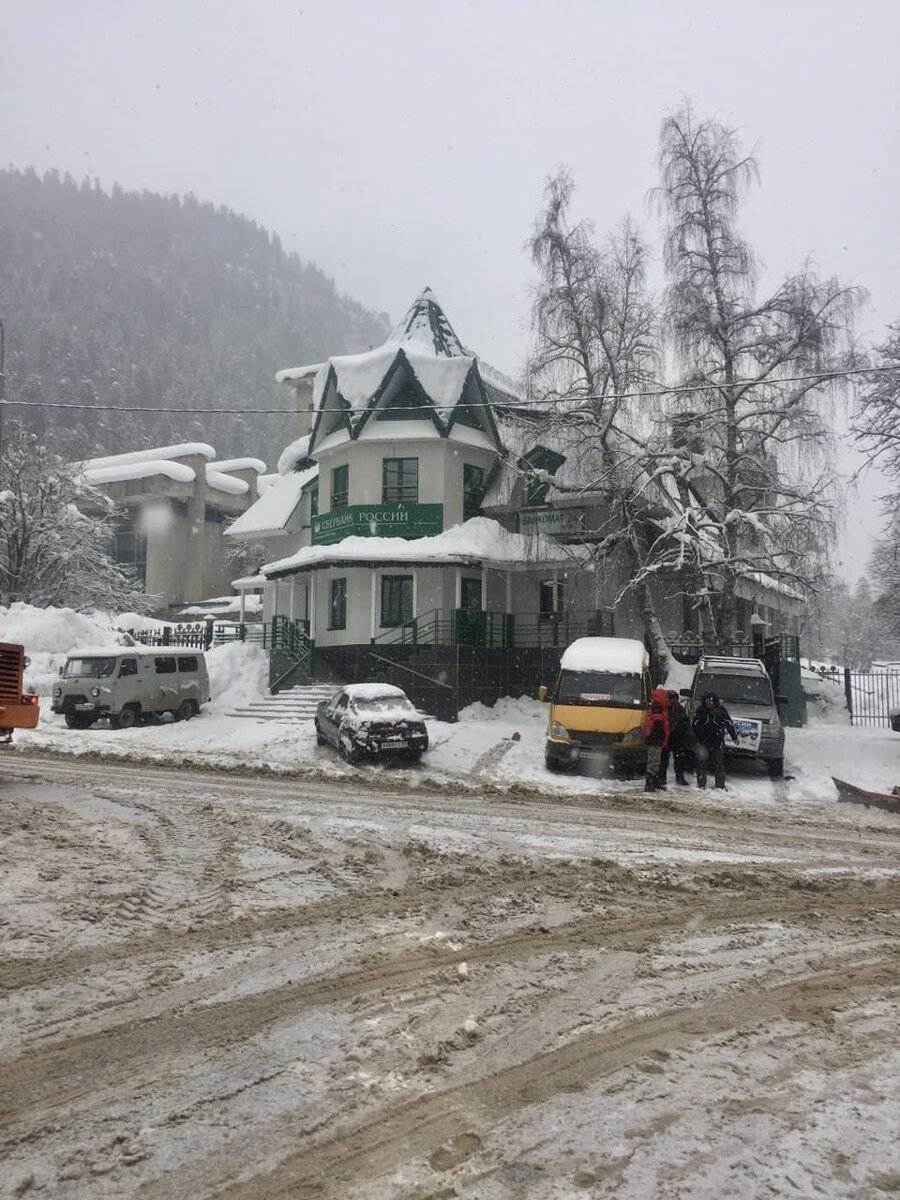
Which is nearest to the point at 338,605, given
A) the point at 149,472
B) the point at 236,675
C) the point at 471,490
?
the point at 236,675

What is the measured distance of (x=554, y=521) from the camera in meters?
25.7

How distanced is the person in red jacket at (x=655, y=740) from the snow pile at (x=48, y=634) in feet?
70.0

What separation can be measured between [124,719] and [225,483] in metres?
32.8

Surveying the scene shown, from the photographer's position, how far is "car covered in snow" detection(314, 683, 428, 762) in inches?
653

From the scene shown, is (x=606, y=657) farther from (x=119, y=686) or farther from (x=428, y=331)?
(x=428, y=331)

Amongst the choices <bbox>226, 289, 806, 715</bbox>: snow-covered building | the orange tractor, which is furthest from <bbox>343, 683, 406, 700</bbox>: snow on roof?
the orange tractor

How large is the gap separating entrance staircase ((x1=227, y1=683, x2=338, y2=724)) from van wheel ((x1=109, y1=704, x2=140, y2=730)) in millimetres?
2830

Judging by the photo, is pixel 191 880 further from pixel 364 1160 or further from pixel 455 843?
pixel 364 1160

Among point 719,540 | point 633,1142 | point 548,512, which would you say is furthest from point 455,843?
point 548,512

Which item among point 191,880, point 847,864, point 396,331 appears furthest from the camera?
point 396,331

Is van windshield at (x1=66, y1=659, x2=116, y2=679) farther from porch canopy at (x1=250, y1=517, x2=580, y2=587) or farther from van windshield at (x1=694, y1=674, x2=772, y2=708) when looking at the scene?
van windshield at (x1=694, y1=674, x2=772, y2=708)

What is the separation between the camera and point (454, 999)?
4.81 metres

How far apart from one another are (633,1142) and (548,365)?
20812mm

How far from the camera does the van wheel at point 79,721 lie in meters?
22.5
